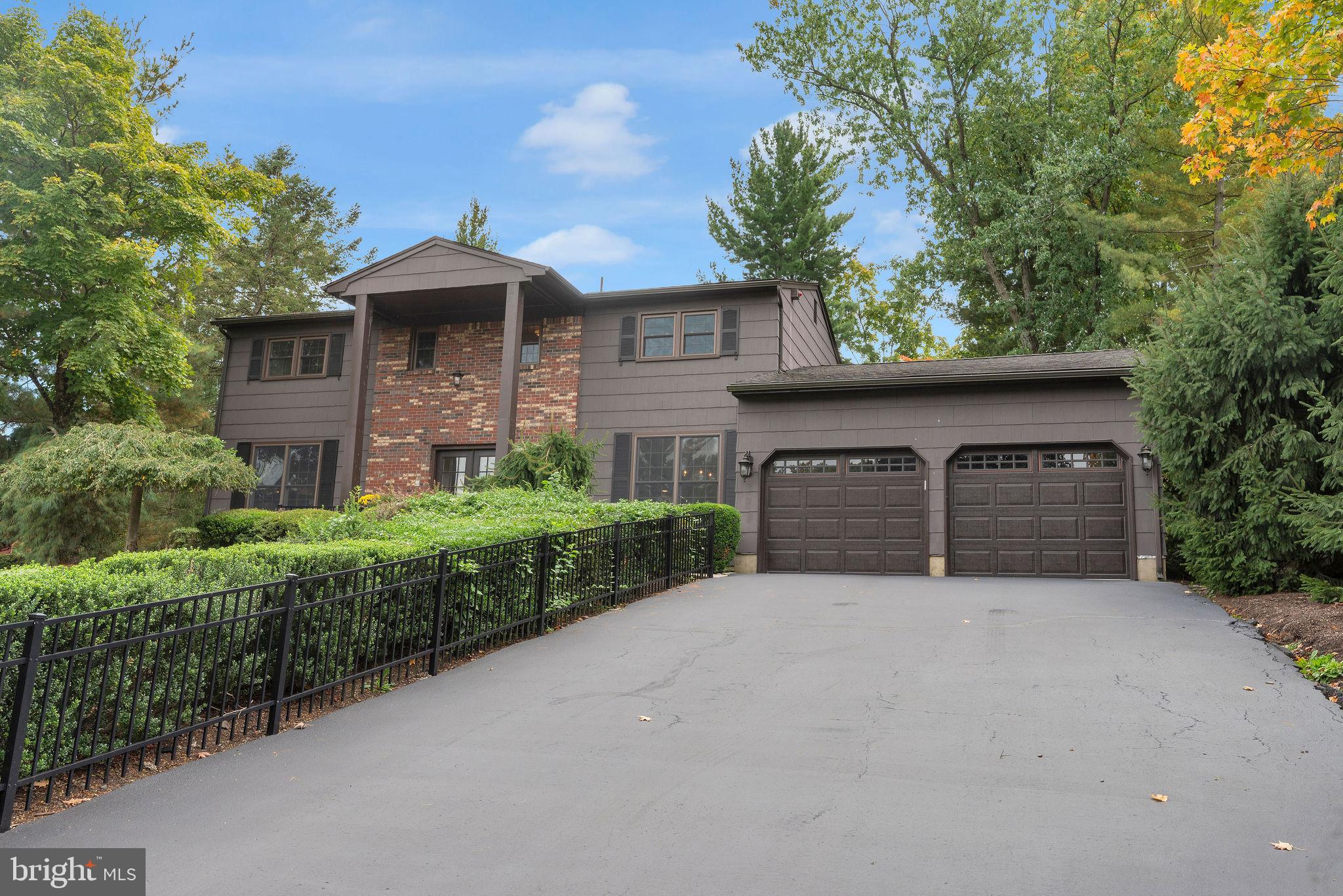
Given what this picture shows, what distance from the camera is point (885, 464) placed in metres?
14.9

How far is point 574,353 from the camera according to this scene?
57.9 feet

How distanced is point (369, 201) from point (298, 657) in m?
34.8

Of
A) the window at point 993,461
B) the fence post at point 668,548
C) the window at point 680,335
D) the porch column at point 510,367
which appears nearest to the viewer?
the fence post at point 668,548

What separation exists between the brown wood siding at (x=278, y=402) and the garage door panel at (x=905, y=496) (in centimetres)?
1174

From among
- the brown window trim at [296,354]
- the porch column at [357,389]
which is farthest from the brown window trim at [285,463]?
the porch column at [357,389]

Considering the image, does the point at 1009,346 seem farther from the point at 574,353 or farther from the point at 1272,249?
the point at 1272,249

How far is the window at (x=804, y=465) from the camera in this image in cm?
1516

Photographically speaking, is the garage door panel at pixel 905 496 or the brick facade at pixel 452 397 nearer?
the garage door panel at pixel 905 496

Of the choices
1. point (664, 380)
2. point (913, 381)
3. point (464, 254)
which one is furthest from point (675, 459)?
point (464, 254)

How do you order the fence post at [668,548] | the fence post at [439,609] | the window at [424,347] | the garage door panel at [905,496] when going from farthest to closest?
1. the window at [424,347]
2. the garage door panel at [905,496]
3. the fence post at [668,548]
4. the fence post at [439,609]

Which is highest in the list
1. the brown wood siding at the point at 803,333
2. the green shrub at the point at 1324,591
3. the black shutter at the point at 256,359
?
the brown wood siding at the point at 803,333

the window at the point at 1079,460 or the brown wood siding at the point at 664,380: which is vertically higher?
the brown wood siding at the point at 664,380

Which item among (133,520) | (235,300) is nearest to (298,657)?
(133,520)

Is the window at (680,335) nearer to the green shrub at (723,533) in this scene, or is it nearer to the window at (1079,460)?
the green shrub at (723,533)
